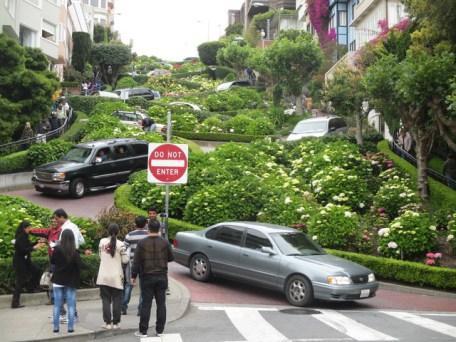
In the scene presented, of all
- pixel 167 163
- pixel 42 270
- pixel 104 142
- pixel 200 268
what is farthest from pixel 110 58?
pixel 42 270

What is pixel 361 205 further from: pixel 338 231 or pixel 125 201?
pixel 125 201

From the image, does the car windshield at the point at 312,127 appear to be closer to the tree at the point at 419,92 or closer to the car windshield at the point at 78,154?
the tree at the point at 419,92

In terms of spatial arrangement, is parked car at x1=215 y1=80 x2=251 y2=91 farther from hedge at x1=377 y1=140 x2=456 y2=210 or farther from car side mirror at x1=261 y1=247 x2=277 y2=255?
car side mirror at x1=261 y1=247 x2=277 y2=255

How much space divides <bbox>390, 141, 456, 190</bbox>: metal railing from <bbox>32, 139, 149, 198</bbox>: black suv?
9.57 m

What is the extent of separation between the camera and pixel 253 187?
19.5 metres

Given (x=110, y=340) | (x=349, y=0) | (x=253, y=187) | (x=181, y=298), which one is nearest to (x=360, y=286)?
(x=181, y=298)

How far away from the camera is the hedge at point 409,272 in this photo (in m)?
15.3

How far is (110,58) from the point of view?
7781 cm

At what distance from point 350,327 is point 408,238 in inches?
234

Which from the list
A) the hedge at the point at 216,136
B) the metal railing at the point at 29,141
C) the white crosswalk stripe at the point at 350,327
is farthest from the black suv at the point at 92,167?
the white crosswalk stripe at the point at 350,327

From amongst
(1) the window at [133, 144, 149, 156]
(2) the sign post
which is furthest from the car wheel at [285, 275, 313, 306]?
(1) the window at [133, 144, 149, 156]

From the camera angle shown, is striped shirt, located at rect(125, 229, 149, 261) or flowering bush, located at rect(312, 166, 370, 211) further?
flowering bush, located at rect(312, 166, 370, 211)

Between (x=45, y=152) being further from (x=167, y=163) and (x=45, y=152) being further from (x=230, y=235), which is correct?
(x=167, y=163)

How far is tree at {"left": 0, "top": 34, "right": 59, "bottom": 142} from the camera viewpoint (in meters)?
26.9
